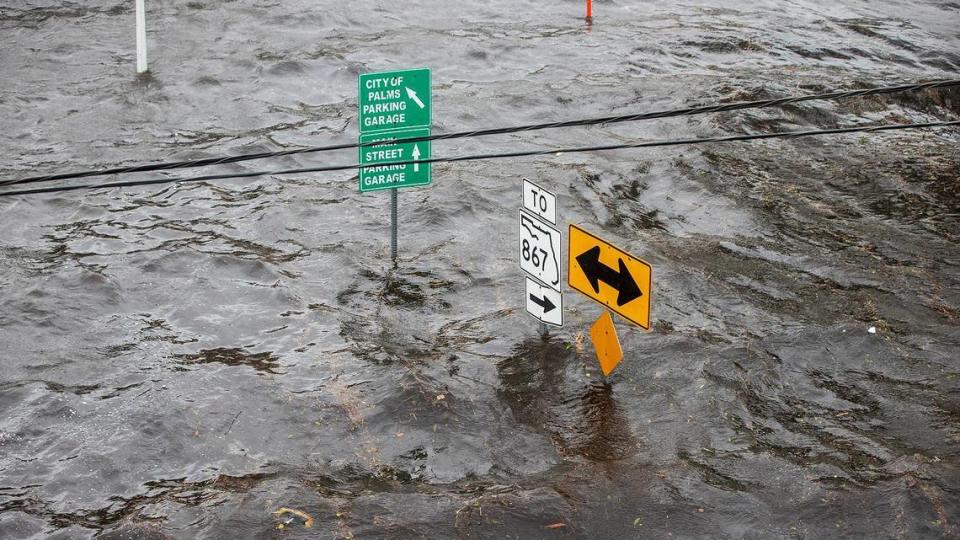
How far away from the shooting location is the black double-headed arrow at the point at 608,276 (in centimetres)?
956

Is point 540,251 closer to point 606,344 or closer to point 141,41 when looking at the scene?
point 606,344

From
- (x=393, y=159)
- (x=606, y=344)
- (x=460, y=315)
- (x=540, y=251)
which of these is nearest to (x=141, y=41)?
(x=393, y=159)

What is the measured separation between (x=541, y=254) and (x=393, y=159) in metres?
2.63

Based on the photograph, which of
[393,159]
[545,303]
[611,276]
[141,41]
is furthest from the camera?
[141,41]

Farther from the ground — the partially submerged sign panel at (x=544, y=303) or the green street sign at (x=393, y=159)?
the green street sign at (x=393, y=159)

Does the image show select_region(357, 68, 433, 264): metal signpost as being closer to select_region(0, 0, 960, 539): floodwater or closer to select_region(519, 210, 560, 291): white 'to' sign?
select_region(0, 0, 960, 539): floodwater

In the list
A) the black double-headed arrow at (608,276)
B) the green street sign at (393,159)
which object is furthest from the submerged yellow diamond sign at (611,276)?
the green street sign at (393,159)

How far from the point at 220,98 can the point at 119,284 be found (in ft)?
22.1

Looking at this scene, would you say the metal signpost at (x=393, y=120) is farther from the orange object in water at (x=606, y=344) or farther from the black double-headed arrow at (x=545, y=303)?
the orange object in water at (x=606, y=344)

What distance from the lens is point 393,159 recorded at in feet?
40.1

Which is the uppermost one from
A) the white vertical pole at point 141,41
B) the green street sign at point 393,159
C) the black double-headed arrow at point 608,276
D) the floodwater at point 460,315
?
the white vertical pole at point 141,41

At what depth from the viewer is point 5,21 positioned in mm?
21312

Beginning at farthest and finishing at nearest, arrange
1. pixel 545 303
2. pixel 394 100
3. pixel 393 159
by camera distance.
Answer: pixel 393 159 < pixel 394 100 < pixel 545 303

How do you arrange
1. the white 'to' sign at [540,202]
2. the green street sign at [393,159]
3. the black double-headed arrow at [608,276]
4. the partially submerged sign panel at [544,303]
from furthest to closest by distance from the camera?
1. the green street sign at [393,159]
2. the partially submerged sign panel at [544,303]
3. the white 'to' sign at [540,202]
4. the black double-headed arrow at [608,276]
